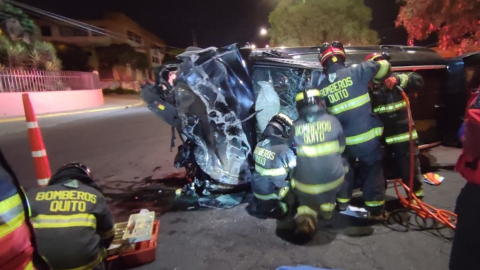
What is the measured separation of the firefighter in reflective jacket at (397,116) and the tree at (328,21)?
16010 millimetres

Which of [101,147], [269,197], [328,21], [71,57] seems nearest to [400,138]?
[269,197]

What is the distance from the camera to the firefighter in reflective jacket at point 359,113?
3.06m

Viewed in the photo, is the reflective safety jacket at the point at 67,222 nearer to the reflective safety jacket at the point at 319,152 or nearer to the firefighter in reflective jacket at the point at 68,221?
the firefighter in reflective jacket at the point at 68,221

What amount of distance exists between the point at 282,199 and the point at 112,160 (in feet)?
13.9

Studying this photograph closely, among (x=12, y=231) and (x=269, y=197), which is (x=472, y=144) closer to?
(x=269, y=197)

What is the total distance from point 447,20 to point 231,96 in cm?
855

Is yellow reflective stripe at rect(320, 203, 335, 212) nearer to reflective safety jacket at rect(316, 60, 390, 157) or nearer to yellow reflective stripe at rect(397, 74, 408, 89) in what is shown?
reflective safety jacket at rect(316, 60, 390, 157)

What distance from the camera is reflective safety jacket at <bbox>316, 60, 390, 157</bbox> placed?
3.05 m

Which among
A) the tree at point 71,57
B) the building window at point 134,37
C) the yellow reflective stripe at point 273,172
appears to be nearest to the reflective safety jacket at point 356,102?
the yellow reflective stripe at point 273,172

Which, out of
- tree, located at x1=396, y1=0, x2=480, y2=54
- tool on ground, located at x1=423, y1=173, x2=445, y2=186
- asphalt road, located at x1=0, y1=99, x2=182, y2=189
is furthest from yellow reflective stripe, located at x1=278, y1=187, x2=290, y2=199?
tree, located at x1=396, y1=0, x2=480, y2=54

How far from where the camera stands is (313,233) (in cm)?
303

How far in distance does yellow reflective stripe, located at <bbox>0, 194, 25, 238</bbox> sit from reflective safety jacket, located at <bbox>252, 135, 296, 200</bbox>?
7.95 ft

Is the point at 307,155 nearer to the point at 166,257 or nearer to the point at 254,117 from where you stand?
the point at 254,117

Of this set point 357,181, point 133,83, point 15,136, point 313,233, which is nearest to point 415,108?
point 357,181
